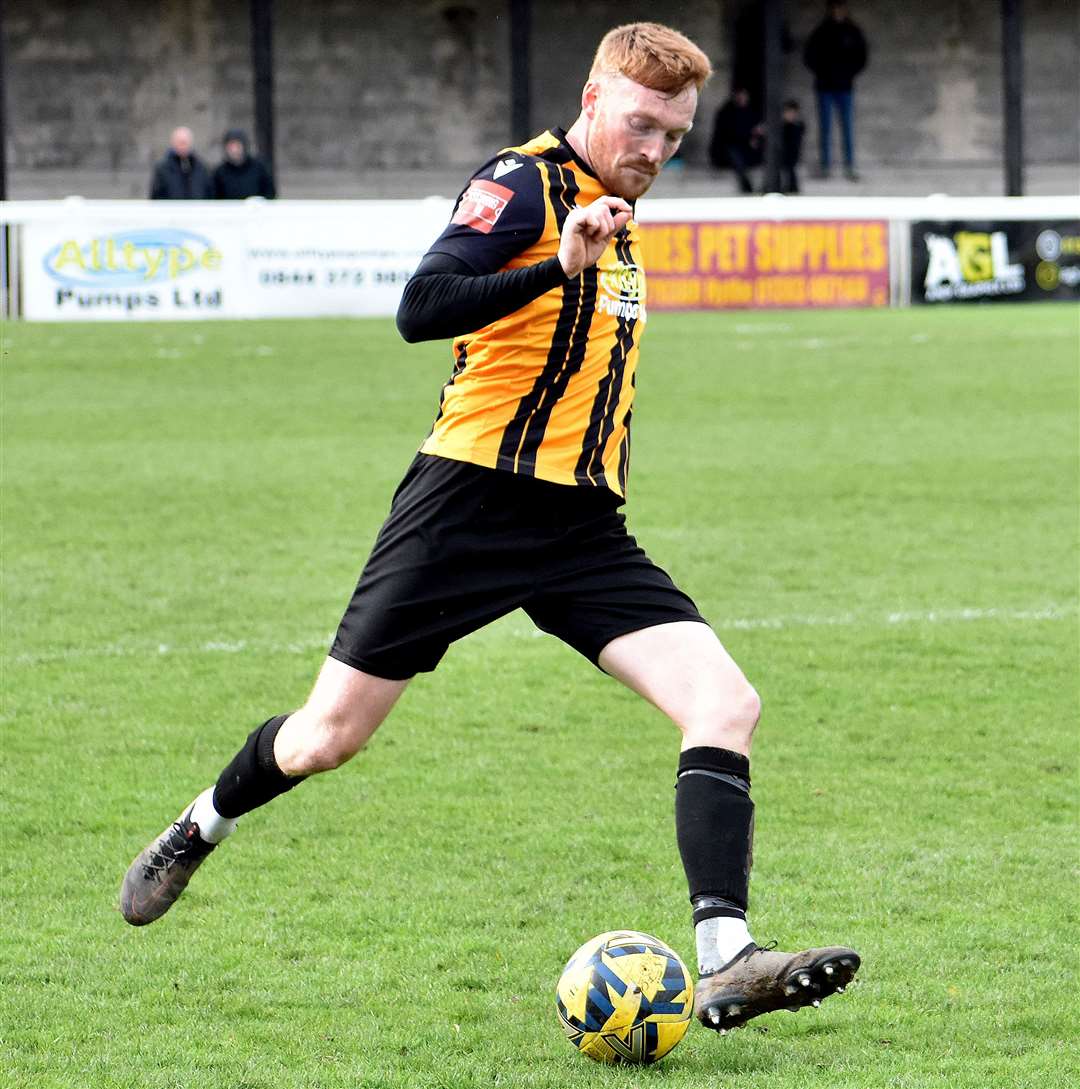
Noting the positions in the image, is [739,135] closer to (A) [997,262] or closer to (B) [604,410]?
(A) [997,262]

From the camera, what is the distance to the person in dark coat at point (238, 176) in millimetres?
23719

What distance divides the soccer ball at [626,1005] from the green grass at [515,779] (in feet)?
0.19

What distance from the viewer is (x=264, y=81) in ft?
95.2

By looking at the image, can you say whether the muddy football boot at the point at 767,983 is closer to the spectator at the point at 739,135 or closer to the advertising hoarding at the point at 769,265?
the advertising hoarding at the point at 769,265

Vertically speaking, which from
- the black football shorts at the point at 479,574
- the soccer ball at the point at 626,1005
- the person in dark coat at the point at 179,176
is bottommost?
the soccer ball at the point at 626,1005

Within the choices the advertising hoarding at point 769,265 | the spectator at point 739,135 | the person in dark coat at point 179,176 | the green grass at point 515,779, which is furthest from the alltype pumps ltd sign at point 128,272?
the spectator at point 739,135

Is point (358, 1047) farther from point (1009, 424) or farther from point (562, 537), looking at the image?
point (1009, 424)

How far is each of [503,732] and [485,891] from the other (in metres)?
1.62

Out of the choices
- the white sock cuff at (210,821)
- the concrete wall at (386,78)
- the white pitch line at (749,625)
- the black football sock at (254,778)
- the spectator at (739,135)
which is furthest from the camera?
the concrete wall at (386,78)

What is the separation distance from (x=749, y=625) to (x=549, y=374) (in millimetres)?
4047

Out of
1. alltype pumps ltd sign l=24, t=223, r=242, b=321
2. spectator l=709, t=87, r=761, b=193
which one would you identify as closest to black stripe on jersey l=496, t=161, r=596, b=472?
alltype pumps ltd sign l=24, t=223, r=242, b=321

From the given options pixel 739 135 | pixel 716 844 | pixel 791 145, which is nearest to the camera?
pixel 716 844

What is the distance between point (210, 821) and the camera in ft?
14.7

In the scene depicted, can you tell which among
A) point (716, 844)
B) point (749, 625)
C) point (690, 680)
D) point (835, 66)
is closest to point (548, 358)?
point (690, 680)
